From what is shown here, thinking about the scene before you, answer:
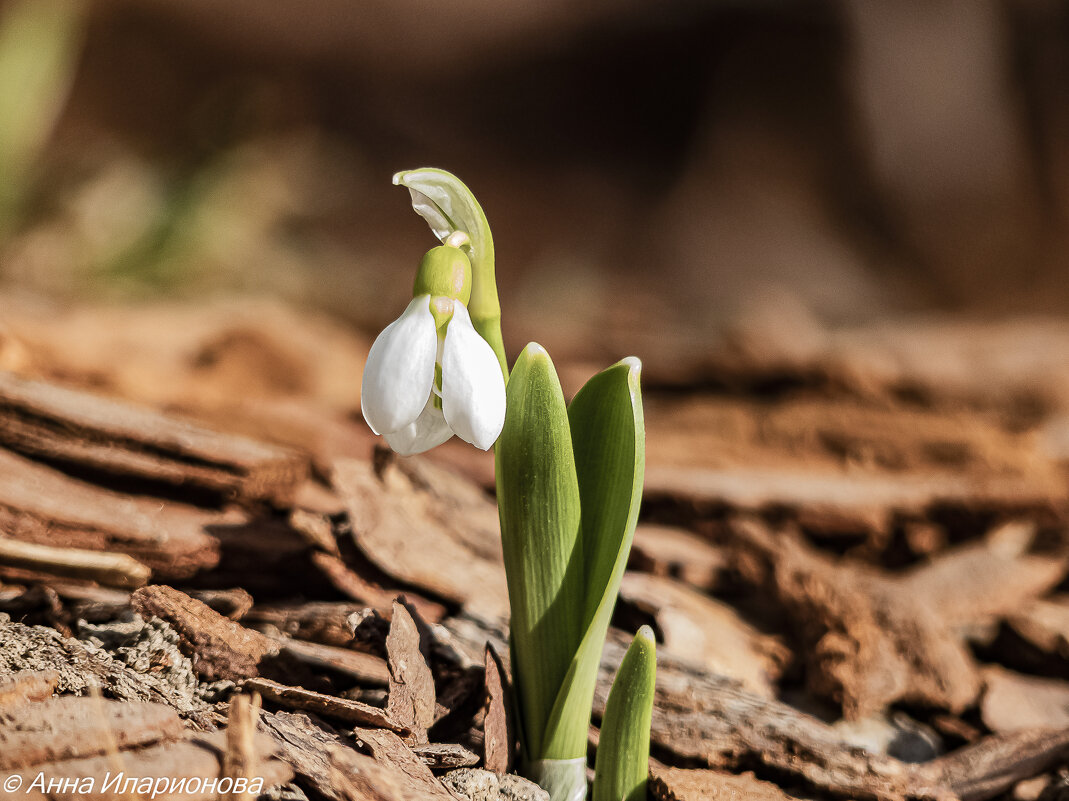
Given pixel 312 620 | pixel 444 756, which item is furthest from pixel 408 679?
pixel 312 620

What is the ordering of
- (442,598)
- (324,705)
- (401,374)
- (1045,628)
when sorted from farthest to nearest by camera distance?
(1045,628) < (442,598) < (324,705) < (401,374)

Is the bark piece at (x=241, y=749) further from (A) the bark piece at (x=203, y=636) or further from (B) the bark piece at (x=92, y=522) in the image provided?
(B) the bark piece at (x=92, y=522)

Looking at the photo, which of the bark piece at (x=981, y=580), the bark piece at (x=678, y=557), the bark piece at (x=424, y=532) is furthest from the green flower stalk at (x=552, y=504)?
the bark piece at (x=981, y=580)

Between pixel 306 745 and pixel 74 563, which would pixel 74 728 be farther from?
pixel 74 563

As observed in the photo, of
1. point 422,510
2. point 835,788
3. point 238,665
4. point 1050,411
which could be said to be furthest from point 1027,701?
point 1050,411

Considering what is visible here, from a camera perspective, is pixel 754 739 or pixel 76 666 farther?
pixel 754 739

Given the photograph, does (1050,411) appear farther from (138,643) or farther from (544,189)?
(544,189)

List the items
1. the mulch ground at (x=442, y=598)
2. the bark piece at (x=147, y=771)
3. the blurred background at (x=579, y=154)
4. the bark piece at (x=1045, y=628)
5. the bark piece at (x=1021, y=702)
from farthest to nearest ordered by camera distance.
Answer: the blurred background at (x=579, y=154), the bark piece at (x=1045, y=628), the bark piece at (x=1021, y=702), the mulch ground at (x=442, y=598), the bark piece at (x=147, y=771)
